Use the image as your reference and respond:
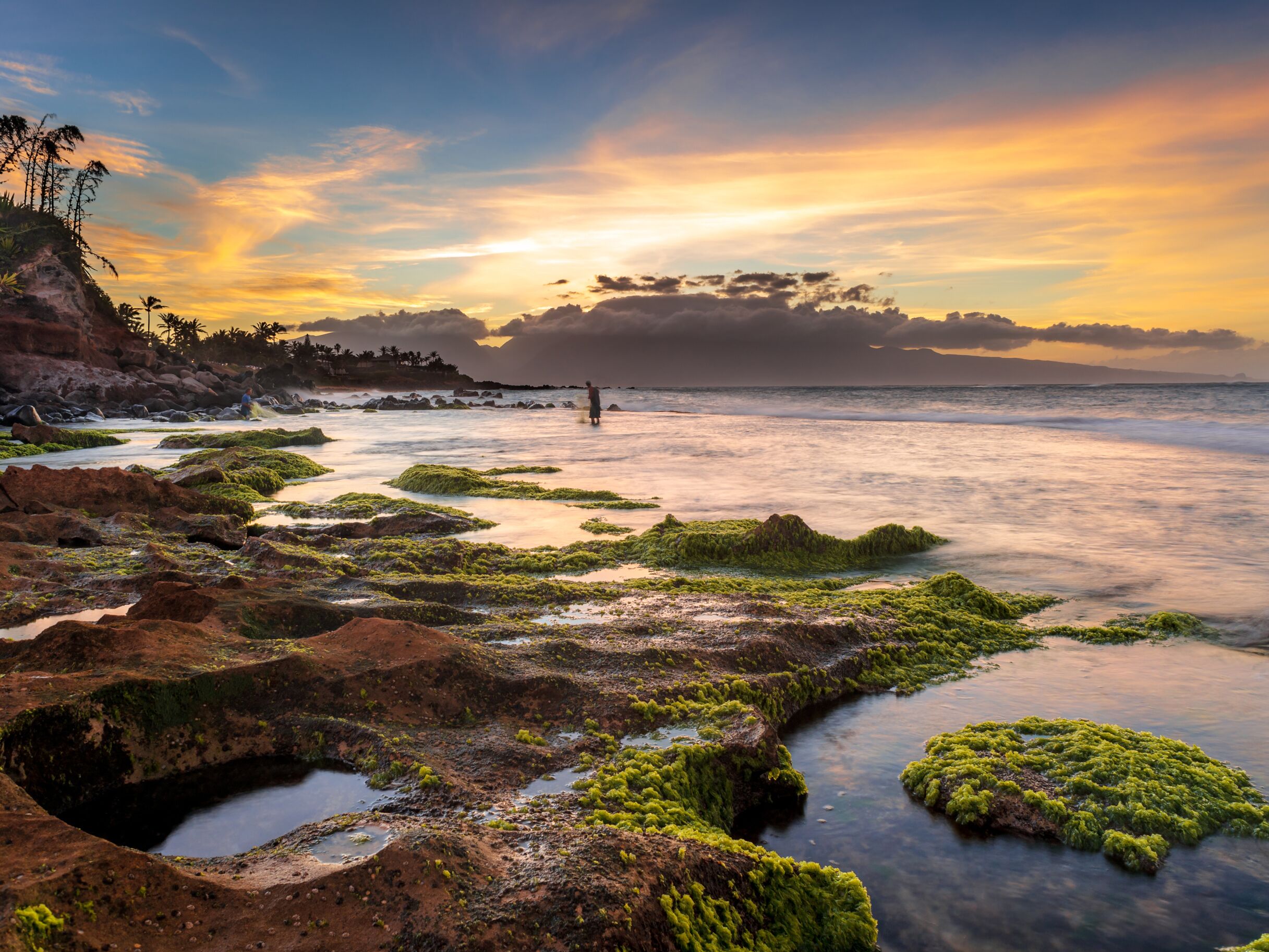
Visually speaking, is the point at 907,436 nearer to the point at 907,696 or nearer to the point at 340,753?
the point at 907,696

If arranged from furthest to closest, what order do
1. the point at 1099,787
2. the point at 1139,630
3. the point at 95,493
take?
the point at 95,493, the point at 1139,630, the point at 1099,787

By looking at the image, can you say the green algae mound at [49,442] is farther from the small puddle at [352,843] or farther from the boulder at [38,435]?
the small puddle at [352,843]

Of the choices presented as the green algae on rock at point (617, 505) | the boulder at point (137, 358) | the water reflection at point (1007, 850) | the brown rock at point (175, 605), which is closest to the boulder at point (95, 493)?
the brown rock at point (175, 605)

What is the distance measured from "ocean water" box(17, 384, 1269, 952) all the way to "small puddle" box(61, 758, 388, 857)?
6.32ft

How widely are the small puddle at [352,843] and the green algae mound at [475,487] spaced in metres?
9.53

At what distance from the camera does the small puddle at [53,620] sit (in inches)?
198

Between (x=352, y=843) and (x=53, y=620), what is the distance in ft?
13.3

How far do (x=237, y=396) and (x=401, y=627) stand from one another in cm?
4779

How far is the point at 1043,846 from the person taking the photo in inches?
131

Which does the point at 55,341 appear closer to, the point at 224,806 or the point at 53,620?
the point at 53,620

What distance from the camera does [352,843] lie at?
9.03 feet

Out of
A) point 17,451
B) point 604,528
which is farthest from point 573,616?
point 17,451

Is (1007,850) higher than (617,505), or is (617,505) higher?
(617,505)

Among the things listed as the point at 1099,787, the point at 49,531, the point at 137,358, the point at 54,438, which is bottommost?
the point at 1099,787
